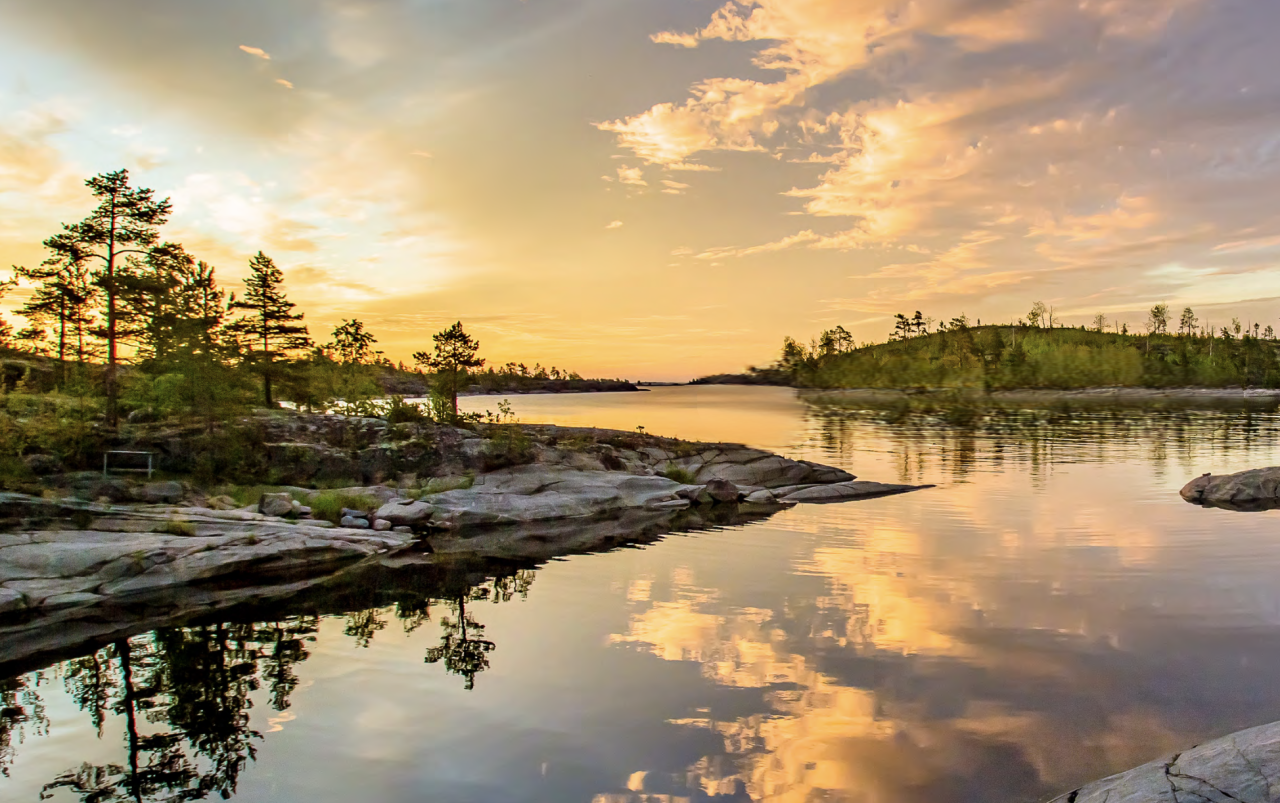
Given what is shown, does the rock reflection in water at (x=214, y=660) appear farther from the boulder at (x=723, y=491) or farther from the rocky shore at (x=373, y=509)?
the boulder at (x=723, y=491)

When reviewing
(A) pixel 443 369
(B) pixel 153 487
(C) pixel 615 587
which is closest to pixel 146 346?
(B) pixel 153 487

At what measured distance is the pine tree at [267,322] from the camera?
57688 mm

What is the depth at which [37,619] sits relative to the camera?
20.1 meters

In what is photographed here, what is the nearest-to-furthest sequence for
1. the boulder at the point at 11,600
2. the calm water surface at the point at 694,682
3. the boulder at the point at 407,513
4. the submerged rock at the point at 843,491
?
1. the calm water surface at the point at 694,682
2. the boulder at the point at 11,600
3. the boulder at the point at 407,513
4. the submerged rock at the point at 843,491

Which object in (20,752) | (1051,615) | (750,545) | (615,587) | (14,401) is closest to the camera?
(20,752)

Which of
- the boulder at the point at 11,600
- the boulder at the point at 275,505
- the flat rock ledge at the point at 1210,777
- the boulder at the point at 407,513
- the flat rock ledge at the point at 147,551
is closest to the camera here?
the flat rock ledge at the point at 1210,777

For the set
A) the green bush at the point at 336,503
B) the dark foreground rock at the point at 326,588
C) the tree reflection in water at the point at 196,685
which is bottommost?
the tree reflection in water at the point at 196,685

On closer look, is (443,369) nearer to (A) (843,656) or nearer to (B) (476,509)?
(B) (476,509)

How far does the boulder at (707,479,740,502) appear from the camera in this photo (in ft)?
135

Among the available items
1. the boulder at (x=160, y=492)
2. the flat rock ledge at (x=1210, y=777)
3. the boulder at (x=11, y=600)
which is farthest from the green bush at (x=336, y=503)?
the flat rock ledge at (x=1210, y=777)

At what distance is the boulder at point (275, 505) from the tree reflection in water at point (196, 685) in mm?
9161

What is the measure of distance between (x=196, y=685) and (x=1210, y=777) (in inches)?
724

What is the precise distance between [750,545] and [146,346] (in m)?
33.4

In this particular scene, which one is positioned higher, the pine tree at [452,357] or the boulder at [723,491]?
the pine tree at [452,357]
